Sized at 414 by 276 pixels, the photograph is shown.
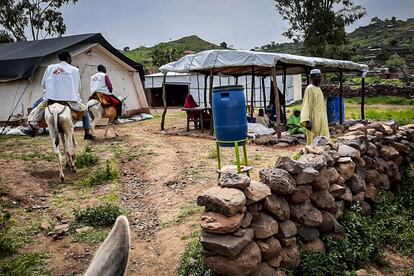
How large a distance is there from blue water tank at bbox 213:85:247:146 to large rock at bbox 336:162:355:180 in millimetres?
1526

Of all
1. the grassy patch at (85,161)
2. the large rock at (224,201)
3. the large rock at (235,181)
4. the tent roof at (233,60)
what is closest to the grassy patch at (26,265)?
the large rock at (224,201)

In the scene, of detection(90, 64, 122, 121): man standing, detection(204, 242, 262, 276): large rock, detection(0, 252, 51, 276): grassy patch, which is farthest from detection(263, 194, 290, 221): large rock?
detection(90, 64, 122, 121): man standing

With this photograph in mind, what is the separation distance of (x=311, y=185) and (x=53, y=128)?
4.43 metres

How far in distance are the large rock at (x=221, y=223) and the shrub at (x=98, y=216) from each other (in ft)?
5.62

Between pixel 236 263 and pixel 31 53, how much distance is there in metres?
12.7

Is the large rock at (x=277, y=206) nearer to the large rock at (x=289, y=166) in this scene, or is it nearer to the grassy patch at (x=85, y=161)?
the large rock at (x=289, y=166)

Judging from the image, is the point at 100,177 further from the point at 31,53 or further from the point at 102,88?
the point at 31,53

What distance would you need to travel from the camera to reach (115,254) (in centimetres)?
121

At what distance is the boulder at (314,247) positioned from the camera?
4184 millimetres

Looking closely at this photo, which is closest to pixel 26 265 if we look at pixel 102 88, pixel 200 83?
pixel 102 88

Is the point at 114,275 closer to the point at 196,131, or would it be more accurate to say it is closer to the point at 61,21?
the point at 196,131

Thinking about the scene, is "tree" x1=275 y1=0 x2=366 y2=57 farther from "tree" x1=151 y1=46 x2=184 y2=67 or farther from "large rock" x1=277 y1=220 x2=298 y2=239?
"large rock" x1=277 y1=220 x2=298 y2=239

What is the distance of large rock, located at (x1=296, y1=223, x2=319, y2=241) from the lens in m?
4.25

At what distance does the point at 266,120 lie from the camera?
12.6 metres
